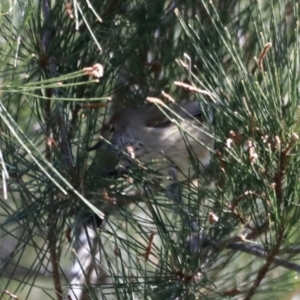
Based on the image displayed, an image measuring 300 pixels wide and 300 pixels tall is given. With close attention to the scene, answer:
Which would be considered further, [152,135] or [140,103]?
[152,135]

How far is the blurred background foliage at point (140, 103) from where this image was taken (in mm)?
1626

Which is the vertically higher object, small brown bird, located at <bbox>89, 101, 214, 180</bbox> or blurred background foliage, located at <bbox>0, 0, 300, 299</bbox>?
small brown bird, located at <bbox>89, 101, 214, 180</bbox>

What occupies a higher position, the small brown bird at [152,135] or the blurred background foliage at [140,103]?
the small brown bird at [152,135]

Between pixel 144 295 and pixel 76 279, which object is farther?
pixel 76 279

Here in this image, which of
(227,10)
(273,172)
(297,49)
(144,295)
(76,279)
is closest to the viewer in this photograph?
(297,49)

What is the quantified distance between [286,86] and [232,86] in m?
0.12

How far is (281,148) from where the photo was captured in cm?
161

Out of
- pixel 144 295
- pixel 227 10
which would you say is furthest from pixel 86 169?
pixel 227 10

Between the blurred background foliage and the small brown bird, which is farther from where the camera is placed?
the small brown bird

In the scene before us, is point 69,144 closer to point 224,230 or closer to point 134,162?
point 134,162

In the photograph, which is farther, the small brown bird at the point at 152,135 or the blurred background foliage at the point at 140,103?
the small brown bird at the point at 152,135

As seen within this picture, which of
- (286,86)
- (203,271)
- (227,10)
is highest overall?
(227,10)

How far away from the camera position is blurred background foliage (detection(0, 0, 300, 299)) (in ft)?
5.33

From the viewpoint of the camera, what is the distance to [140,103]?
262cm
